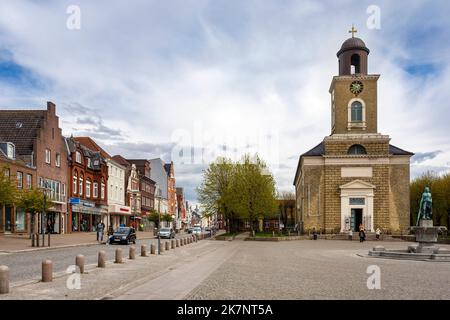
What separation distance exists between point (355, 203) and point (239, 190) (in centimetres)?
1385

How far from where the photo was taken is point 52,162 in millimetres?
52688

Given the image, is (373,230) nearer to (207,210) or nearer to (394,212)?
(394,212)

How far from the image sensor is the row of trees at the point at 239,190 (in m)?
61.0

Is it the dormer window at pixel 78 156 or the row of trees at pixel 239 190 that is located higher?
the dormer window at pixel 78 156

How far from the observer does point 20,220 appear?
151ft

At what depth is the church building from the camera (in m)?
62.6

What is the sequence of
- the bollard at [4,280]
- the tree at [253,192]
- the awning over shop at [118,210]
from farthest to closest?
the awning over shop at [118,210], the tree at [253,192], the bollard at [4,280]

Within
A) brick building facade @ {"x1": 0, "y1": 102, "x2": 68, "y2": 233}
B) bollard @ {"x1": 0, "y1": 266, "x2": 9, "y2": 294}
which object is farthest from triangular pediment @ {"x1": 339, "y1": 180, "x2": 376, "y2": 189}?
bollard @ {"x1": 0, "y1": 266, "x2": 9, "y2": 294}

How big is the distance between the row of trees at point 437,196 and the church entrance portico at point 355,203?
1059cm

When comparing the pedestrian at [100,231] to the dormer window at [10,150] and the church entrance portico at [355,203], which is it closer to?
the dormer window at [10,150]

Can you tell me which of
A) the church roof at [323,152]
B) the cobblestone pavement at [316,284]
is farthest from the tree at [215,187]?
Result: the cobblestone pavement at [316,284]

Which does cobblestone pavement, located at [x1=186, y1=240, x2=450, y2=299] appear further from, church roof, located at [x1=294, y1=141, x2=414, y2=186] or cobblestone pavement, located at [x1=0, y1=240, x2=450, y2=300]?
church roof, located at [x1=294, y1=141, x2=414, y2=186]

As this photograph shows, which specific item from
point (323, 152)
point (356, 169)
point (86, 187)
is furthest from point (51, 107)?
point (356, 169)

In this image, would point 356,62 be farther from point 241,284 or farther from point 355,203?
point 241,284
